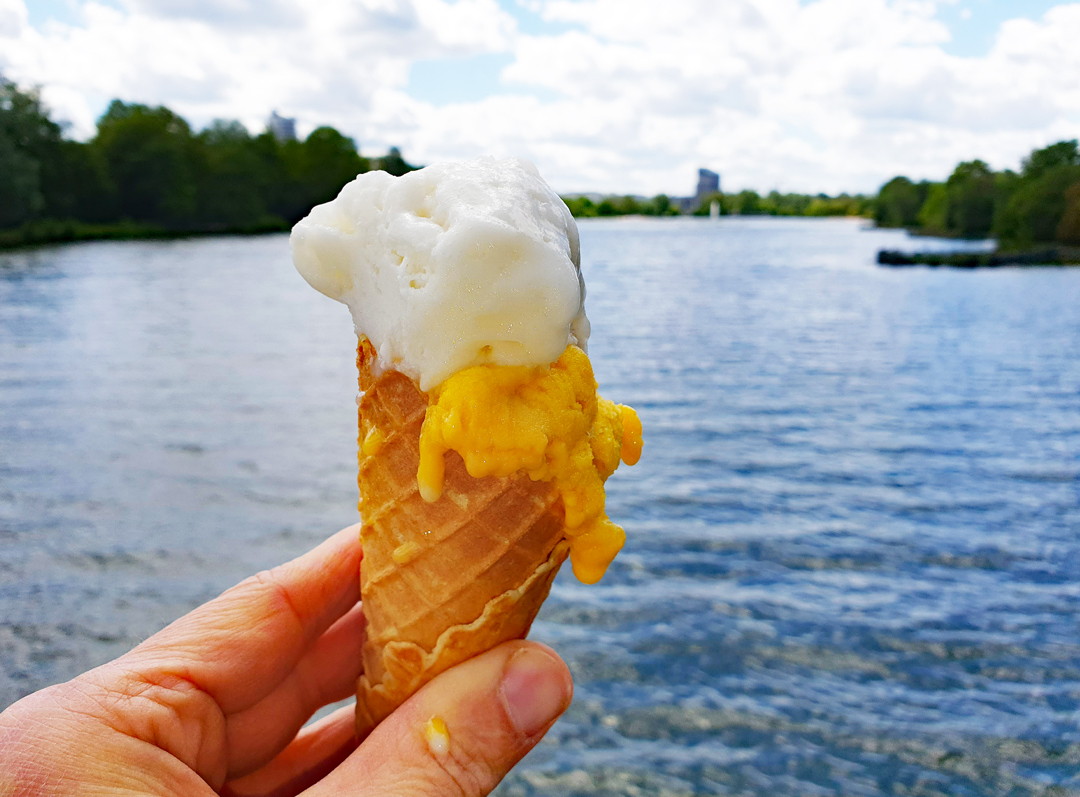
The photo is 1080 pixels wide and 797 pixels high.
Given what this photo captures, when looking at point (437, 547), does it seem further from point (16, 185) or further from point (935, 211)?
point (935, 211)

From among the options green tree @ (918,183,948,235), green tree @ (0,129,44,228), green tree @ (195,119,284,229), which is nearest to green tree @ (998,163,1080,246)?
green tree @ (918,183,948,235)

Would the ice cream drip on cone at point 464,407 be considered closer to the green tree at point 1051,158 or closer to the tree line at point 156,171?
the tree line at point 156,171

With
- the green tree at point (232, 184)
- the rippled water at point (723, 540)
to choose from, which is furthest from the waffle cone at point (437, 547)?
the green tree at point (232, 184)

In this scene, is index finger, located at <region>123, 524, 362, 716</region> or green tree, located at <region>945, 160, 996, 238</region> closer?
index finger, located at <region>123, 524, 362, 716</region>

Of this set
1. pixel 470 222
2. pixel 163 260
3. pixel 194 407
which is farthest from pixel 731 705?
pixel 163 260

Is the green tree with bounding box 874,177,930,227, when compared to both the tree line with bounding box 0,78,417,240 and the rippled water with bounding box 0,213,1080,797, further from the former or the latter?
the rippled water with bounding box 0,213,1080,797

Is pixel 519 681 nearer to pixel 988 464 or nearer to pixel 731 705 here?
pixel 731 705
